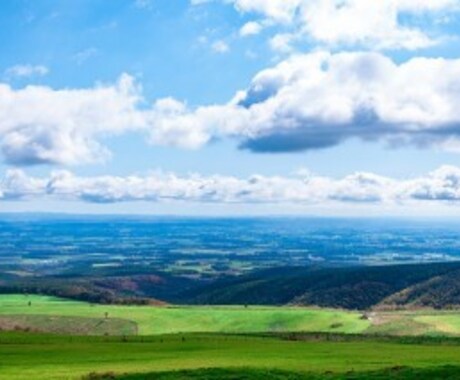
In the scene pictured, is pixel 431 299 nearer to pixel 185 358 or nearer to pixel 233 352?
pixel 233 352

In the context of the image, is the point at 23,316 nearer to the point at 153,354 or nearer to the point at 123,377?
the point at 153,354

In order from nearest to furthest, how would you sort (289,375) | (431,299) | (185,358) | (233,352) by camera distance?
(289,375)
(185,358)
(233,352)
(431,299)

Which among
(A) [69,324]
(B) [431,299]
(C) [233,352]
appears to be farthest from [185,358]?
(B) [431,299]

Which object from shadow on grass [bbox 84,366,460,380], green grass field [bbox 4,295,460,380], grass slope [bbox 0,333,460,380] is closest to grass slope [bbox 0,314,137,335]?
green grass field [bbox 4,295,460,380]

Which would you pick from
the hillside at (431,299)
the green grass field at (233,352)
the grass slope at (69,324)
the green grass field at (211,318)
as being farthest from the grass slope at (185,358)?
the hillside at (431,299)

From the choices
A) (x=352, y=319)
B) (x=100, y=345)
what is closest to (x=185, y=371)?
(x=100, y=345)
